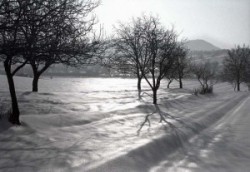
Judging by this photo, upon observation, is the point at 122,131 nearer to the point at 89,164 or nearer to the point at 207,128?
the point at 89,164

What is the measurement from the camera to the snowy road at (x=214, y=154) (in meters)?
6.39

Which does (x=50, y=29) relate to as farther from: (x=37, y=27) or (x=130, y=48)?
(x=130, y=48)

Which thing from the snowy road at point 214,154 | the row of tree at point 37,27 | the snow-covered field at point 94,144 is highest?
the row of tree at point 37,27

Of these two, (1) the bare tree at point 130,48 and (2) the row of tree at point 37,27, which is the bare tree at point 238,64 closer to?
(1) the bare tree at point 130,48

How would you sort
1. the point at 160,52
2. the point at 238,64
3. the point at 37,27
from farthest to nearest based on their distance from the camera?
1. the point at 238,64
2. the point at 160,52
3. the point at 37,27

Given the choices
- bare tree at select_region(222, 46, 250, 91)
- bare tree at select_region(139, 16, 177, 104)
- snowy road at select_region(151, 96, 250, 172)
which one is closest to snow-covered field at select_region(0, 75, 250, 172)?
snowy road at select_region(151, 96, 250, 172)

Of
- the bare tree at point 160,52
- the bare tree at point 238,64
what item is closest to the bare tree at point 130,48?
the bare tree at point 160,52

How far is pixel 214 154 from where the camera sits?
7.61m

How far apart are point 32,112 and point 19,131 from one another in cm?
315

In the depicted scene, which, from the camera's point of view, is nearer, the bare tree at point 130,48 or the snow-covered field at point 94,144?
the snow-covered field at point 94,144

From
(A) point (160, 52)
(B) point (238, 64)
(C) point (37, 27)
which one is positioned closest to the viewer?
(C) point (37, 27)

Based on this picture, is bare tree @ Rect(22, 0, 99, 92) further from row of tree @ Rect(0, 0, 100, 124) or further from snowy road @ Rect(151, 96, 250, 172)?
snowy road @ Rect(151, 96, 250, 172)

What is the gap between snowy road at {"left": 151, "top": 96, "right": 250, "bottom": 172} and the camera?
6392 millimetres

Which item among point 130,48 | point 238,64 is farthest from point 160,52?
point 238,64
